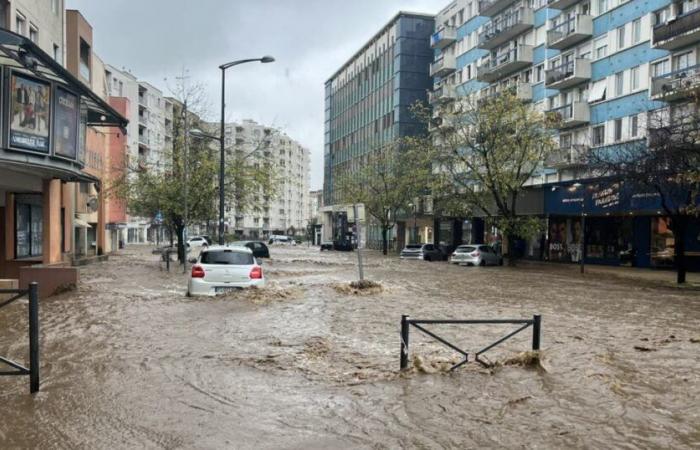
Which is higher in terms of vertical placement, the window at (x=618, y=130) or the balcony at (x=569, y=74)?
the balcony at (x=569, y=74)

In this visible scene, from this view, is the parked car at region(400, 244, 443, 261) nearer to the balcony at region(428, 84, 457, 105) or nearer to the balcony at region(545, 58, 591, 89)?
the balcony at region(545, 58, 591, 89)

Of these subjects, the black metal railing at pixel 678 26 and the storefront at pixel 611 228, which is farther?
the storefront at pixel 611 228

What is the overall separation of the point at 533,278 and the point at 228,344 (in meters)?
19.4

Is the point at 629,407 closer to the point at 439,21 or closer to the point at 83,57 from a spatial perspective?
the point at 83,57

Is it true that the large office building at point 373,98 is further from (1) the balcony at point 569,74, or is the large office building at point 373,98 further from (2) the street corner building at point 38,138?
(2) the street corner building at point 38,138

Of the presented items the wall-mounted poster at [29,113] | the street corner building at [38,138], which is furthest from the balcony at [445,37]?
the wall-mounted poster at [29,113]

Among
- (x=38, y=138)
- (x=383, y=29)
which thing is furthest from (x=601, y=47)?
(x=383, y=29)

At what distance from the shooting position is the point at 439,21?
2448 inches

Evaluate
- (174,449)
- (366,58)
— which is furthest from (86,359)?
(366,58)

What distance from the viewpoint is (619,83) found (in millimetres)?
34438

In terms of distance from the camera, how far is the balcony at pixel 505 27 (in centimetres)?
4272

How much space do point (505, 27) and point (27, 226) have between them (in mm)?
34884

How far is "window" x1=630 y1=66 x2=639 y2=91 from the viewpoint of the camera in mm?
33094

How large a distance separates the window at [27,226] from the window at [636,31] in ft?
101
